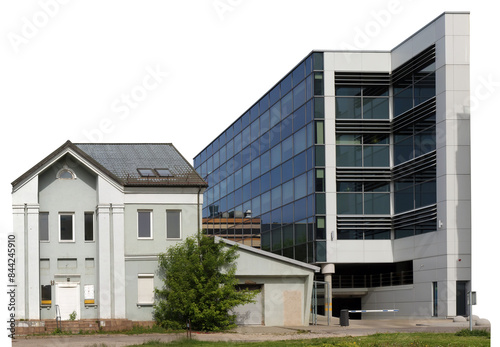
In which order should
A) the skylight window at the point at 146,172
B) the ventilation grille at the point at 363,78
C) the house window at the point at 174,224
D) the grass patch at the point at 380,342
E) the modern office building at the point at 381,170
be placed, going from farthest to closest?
the ventilation grille at the point at 363,78
the modern office building at the point at 381,170
the skylight window at the point at 146,172
the house window at the point at 174,224
the grass patch at the point at 380,342

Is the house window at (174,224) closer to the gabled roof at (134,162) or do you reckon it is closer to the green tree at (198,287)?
the green tree at (198,287)

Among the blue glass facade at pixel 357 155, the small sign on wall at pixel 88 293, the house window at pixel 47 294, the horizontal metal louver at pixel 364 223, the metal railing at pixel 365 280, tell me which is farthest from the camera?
the metal railing at pixel 365 280

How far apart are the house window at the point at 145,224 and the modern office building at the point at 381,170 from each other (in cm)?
1795

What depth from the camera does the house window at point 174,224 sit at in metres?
37.2

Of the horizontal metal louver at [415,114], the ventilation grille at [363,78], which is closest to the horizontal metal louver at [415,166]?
the horizontal metal louver at [415,114]

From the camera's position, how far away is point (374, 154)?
175 feet

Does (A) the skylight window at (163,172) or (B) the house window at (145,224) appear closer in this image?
(B) the house window at (145,224)

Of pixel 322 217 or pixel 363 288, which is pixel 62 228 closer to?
pixel 322 217

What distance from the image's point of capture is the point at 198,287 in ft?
113

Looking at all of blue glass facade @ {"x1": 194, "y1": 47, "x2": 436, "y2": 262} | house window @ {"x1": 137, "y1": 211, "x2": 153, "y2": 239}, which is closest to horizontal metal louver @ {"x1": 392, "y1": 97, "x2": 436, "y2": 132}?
blue glass facade @ {"x1": 194, "y1": 47, "x2": 436, "y2": 262}

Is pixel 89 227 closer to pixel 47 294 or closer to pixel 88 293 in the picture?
pixel 88 293

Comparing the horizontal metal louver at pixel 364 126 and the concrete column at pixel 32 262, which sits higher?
the horizontal metal louver at pixel 364 126

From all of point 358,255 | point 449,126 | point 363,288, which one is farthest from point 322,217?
point 449,126

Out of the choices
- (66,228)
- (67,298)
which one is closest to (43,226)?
Result: (66,228)
